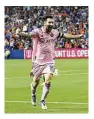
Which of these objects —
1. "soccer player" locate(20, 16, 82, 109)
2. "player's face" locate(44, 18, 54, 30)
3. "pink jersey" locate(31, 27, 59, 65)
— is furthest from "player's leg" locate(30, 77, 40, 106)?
"player's face" locate(44, 18, 54, 30)

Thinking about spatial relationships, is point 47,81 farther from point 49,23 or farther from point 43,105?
point 49,23

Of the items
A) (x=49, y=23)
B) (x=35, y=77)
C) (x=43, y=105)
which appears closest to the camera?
(x=49, y=23)

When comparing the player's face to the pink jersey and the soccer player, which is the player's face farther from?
the pink jersey

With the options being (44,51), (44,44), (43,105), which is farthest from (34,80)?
(44,44)

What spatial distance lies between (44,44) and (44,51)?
0.14m

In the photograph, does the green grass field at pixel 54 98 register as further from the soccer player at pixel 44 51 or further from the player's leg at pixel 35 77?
the soccer player at pixel 44 51

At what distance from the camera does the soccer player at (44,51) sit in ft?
42.6

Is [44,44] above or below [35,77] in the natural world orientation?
above

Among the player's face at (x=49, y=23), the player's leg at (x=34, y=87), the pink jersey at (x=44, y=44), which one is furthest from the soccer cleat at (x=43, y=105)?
the player's face at (x=49, y=23)

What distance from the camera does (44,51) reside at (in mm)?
13078
